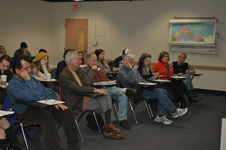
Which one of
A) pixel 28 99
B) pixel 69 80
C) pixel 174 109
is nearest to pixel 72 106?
pixel 69 80

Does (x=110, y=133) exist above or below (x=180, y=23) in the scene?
below

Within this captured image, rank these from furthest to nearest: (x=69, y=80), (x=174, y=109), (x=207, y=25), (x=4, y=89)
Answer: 1. (x=207, y=25)
2. (x=174, y=109)
3. (x=69, y=80)
4. (x=4, y=89)

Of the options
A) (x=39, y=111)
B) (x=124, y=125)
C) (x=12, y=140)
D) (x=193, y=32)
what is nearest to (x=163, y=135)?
(x=124, y=125)

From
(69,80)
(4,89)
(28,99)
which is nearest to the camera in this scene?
(28,99)

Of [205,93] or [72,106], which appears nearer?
[72,106]

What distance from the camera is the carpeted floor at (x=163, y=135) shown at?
381 cm

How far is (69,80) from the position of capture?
390 cm

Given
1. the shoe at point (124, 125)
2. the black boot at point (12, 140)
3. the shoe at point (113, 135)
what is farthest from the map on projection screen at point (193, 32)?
the black boot at point (12, 140)

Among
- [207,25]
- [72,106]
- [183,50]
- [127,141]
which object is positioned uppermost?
[207,25]

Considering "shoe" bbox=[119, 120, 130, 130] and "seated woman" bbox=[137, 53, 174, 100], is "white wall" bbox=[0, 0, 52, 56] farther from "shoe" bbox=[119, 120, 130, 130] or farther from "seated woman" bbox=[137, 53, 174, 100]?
"shoe" bbox=[119, 120, 130, 130]

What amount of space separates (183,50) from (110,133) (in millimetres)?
5040

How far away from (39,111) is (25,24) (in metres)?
6.57

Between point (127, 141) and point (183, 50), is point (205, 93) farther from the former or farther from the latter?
point (127, 141)

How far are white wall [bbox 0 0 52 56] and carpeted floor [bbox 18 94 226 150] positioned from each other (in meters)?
5.01
